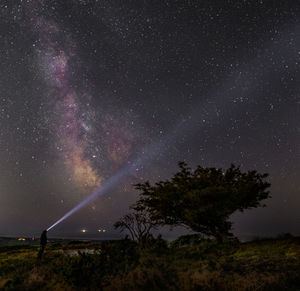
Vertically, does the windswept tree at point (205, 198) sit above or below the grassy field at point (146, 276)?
above

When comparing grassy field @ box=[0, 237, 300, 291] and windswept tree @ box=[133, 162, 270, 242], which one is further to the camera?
windswept tree @ box=[133, 162, 270, 242]

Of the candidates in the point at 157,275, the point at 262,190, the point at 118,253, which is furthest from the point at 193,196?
the point at 157,275

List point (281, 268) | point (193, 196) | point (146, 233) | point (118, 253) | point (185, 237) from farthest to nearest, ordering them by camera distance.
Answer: point (185, 237)
point (146, 233)
point (193, 196)
point (118, 253)
point (281, 268)

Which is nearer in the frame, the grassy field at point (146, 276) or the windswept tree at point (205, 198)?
the grassy field at point (146, 276)

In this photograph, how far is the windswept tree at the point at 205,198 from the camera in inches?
724

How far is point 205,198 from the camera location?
61.1 ft

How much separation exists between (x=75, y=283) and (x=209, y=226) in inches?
580

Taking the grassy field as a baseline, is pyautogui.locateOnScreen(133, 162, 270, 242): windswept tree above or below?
above

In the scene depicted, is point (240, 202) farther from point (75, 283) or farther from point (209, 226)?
point (75, 283)

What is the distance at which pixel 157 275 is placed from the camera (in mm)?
8188

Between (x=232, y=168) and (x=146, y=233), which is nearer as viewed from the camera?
(x=232, y=168)

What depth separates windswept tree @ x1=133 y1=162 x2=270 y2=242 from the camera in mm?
18391

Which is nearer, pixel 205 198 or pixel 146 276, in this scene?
pixel 146 276

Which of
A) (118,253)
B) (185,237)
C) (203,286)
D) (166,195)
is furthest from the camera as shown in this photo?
→ (185,237)
